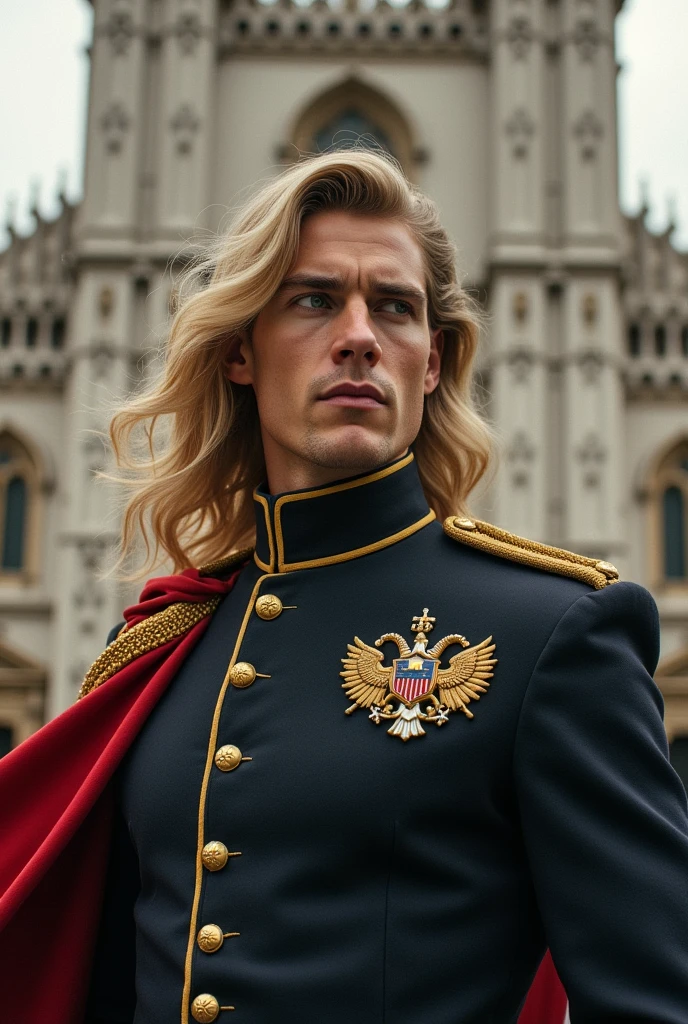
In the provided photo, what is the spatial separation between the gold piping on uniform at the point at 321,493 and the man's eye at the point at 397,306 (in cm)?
26

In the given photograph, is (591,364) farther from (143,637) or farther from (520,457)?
(143,637)

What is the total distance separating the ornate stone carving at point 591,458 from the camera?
1656 cm

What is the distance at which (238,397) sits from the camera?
2.54 metres

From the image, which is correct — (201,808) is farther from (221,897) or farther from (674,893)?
(674,893)

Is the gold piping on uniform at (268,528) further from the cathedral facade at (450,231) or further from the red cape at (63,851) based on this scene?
the cathedral facade at (450,231)

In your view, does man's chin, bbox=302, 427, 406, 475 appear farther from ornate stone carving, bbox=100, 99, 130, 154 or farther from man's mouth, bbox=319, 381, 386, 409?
ornate stone carving, bbox=100, 99, 130, 154

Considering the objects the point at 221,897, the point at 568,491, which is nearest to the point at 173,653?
the point at 221,897

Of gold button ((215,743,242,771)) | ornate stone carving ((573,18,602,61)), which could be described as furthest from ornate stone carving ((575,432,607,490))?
gold button ((215,743,242,771))

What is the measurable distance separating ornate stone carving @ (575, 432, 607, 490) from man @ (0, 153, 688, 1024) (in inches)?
562

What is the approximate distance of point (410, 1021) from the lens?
1.69m

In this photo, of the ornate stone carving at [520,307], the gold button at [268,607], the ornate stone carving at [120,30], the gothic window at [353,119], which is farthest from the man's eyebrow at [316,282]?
the ornate stone carving at [120,30]

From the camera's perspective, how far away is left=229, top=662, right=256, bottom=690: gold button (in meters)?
→ 2.05

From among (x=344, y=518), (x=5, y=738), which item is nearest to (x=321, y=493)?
(x=344, y=518)

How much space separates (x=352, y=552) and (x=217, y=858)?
57cm
